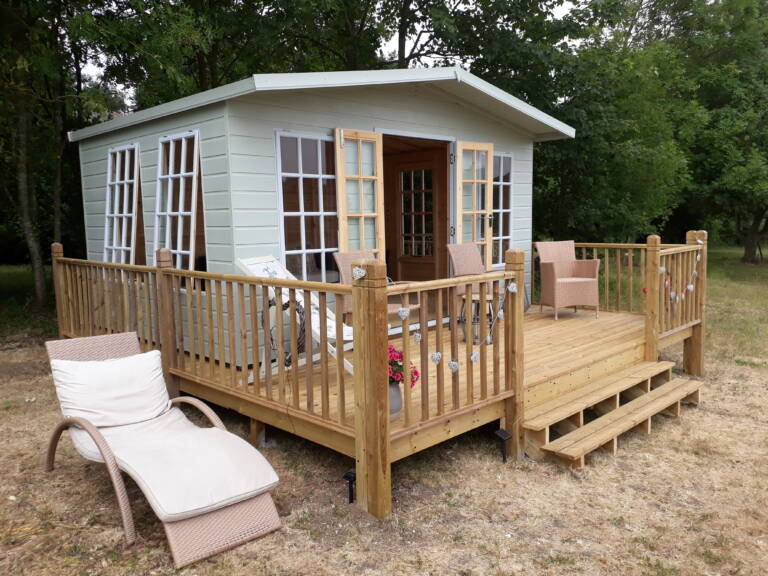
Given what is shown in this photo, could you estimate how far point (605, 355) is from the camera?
4922 mm

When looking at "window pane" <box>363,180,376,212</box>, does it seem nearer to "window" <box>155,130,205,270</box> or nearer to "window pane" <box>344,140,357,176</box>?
"window pane" <box>344,140,357,176</box>

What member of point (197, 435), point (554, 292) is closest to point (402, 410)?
point (197, 435)

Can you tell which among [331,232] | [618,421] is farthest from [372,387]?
[331,232]

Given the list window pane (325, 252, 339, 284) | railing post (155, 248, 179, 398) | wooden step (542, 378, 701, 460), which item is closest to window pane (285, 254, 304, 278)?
window pane (325, 252, 339, 284)

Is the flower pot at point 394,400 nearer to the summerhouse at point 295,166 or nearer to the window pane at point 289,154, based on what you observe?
the summerhouse at point 295,166

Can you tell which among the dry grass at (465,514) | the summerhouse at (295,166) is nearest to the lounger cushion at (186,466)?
the dry grass at (465,514)

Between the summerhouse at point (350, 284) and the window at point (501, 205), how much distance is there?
3 centimetres

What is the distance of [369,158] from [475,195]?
5.17 feet

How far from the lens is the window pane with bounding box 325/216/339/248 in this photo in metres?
5.26

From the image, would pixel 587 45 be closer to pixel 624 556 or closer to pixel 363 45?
pixel 363 45

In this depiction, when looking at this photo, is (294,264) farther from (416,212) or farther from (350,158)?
(416,212)

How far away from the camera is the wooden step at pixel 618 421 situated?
3.79 m

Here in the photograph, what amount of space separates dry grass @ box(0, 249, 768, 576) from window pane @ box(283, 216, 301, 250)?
142 cm

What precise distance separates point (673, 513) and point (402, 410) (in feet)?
4.96
